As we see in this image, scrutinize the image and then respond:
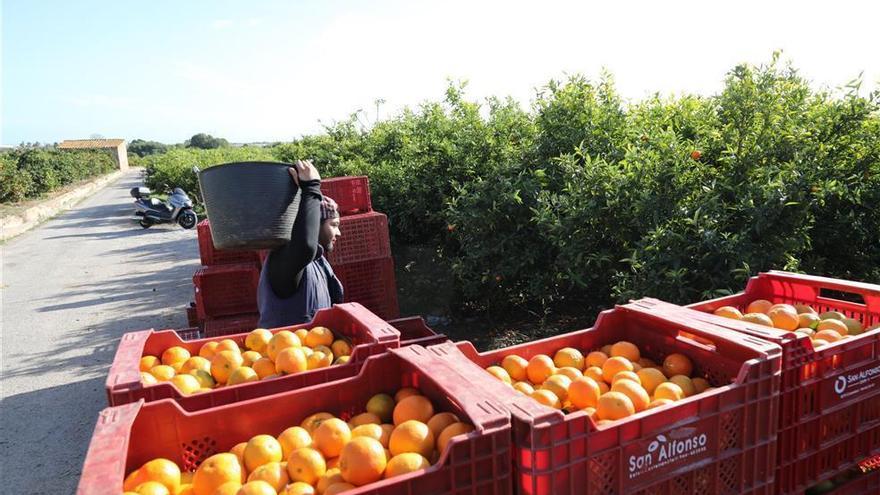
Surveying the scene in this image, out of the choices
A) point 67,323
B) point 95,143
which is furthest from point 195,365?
point 95,143

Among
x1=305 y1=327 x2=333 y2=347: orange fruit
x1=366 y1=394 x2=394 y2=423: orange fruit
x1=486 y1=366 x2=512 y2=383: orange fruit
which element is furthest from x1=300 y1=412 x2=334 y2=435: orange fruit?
x1=305 y1=327 x2=333 y2=347: orange fruit

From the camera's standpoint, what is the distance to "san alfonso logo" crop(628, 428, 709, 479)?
1.72 meters

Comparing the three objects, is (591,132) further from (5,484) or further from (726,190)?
(5,484)

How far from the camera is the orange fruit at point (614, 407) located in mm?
1885

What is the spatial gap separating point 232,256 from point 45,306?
4.73 metres

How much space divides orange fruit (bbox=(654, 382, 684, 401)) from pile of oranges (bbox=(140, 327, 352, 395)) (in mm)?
1252

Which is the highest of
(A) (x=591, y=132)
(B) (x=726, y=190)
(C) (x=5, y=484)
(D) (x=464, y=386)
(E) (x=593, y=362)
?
(A) (x=591, y=132)

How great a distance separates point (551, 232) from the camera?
16.6ft

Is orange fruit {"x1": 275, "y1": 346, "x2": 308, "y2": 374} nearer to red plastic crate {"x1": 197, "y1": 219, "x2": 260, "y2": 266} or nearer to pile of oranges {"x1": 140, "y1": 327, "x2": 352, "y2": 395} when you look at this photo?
pile of oranges {"x1": 140, "y1": 327, "x2": 352, "y2": 395}

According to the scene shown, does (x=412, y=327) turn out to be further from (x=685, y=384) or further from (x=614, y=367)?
(x=685, y=384)

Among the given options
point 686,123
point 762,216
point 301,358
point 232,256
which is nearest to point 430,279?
point 232,256

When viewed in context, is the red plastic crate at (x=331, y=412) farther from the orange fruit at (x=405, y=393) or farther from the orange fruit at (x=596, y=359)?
the orange fruit at (x=596, y=359)

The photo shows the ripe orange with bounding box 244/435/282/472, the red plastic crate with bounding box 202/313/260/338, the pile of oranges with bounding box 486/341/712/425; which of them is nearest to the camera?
the ripe orange with bounding box 244/435/282/472

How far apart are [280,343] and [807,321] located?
2332mm
